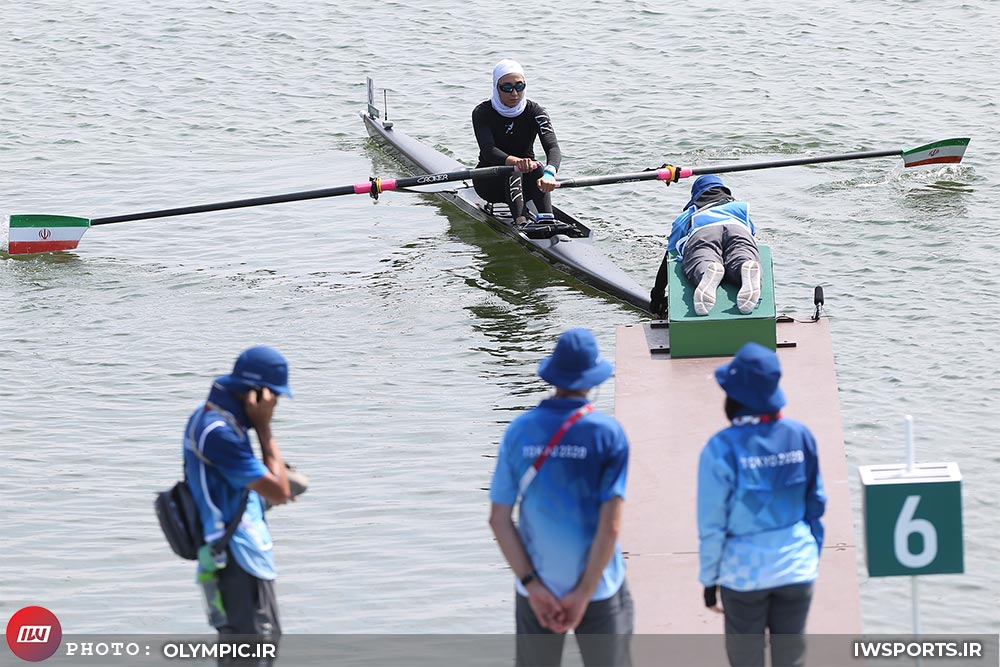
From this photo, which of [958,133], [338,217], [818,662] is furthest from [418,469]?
[958,133]

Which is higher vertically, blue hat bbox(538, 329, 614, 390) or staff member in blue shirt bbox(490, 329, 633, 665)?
blue hat bbox(538, 329, 614, 390)

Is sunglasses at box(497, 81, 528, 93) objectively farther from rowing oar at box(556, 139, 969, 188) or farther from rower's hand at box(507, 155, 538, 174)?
rowing oar at box(556, 139, 969, 188)

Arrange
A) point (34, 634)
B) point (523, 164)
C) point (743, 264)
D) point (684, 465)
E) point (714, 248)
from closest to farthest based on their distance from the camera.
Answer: point (684, 465) → point (34, 634) → point (743, 264) → point (714, 248) → point (523, 164)

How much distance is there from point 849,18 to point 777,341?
14836mm

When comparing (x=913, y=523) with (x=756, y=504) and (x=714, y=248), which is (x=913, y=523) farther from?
(x=714, y=248)

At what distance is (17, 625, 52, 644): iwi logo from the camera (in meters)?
7.03

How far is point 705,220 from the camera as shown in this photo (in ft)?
29.6

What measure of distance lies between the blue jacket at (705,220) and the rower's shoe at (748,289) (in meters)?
0.52

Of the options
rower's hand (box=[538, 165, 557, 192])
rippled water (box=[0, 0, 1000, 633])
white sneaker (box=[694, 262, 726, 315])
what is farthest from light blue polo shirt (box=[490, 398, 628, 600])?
rower's hand (box=[538, 165, 557, 192])

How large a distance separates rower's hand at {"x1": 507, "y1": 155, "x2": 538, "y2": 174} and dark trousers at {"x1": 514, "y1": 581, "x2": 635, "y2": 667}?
794 centimetres

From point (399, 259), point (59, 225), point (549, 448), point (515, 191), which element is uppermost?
point (515, 191)

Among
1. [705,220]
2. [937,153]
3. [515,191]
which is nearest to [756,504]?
[705,220]

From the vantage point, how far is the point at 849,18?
72.1 ft

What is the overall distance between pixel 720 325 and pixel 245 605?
4.34m
